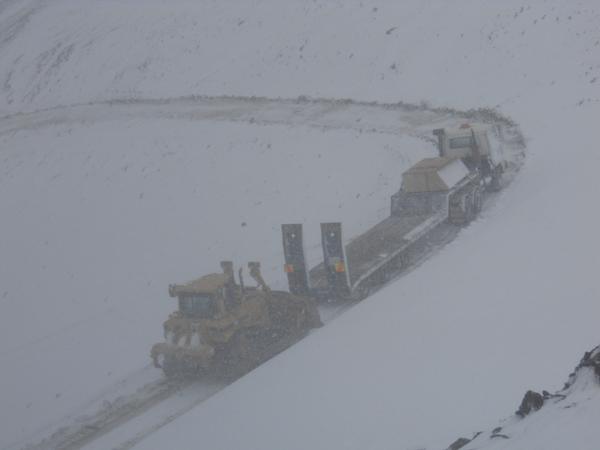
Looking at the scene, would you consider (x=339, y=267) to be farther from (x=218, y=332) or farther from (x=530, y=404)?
(x=530, y=404)

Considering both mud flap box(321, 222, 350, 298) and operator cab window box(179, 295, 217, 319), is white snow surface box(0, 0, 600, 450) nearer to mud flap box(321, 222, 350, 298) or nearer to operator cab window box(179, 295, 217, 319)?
mud flap box(321, 222, 350, 298)

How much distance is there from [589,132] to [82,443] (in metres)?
21.5

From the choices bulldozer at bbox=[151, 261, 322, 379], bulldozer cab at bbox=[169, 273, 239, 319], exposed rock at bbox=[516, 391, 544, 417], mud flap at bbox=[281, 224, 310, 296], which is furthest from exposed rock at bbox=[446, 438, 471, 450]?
mud flap at bbox=[281, 224, 310, 296]

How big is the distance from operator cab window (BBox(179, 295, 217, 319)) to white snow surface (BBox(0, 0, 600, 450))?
178 centimetres

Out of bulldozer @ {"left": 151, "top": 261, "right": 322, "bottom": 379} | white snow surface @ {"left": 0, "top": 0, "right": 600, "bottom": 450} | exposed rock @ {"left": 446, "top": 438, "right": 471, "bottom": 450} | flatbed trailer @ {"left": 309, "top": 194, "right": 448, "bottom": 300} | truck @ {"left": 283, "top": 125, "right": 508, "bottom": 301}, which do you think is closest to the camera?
exposed rock @ {"left": 446, "top": 438, "right": 471, "bottom": 450}

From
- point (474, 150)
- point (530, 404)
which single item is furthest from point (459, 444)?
point (474, 150)

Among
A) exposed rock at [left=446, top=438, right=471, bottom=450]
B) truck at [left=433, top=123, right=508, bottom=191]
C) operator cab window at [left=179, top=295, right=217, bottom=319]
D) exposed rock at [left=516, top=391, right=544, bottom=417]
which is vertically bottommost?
exposed rock at [left=446, top=438, right=471, bottom=450]

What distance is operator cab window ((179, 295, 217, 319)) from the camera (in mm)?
15117

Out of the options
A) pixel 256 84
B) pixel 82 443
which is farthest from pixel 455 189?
pixel 256 84

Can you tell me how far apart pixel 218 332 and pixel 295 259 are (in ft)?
10.8

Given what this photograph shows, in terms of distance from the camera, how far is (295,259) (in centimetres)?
1738

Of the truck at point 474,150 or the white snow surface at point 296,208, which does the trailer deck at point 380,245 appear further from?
the truck at point 474,150

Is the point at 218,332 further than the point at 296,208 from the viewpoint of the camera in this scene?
No

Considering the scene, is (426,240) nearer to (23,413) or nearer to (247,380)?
(247,380)
